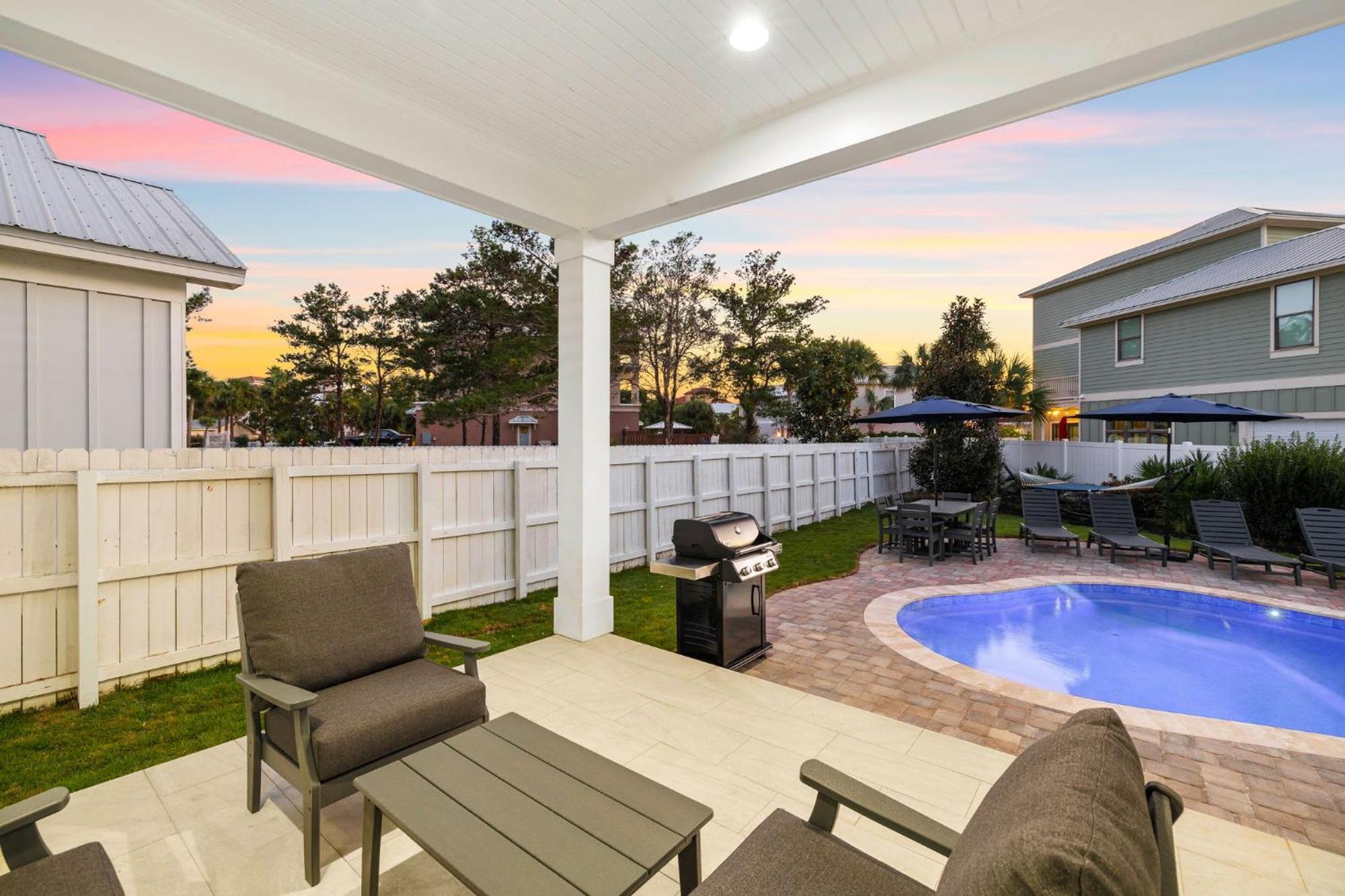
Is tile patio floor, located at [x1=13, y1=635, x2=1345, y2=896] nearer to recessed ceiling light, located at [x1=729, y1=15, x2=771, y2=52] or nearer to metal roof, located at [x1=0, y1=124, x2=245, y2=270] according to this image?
recessed ceiling light, located at [x1=729, y1=15, x2=771, y2=52]

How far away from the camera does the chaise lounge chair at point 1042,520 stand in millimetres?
8742

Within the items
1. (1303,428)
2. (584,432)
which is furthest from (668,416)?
(584,432)

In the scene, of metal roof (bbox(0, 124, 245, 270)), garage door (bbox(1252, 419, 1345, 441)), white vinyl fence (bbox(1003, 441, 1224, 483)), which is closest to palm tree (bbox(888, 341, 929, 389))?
white vinyl fence (bbox(1003, 441, 1224, 483))

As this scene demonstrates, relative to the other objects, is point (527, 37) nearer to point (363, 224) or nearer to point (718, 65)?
point (718, 65)

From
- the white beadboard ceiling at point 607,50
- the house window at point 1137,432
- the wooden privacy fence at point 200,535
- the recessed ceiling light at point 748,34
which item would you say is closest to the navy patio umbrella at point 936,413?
the wooden privacy fence at point 200,535

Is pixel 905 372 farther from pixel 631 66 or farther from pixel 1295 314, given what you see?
pixel 631 66

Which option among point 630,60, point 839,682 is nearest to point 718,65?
point 630,60

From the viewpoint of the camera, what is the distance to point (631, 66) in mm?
3043

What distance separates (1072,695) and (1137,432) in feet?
42.3

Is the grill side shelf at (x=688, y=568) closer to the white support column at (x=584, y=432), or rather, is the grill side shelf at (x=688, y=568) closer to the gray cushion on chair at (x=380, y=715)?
the white support column at (x=584, y=432)

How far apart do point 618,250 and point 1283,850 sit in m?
17.1

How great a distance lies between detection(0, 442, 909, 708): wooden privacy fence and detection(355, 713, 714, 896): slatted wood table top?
124 inches

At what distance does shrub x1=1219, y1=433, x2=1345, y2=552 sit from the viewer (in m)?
8.16

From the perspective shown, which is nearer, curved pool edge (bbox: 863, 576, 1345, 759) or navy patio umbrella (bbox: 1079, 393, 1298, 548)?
curved pool edge (bbox: 863, 576, 1345, 759)
